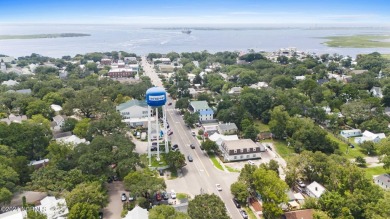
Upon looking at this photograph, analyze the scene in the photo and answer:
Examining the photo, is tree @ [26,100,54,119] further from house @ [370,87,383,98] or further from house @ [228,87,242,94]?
house @ [370,87,383,98]

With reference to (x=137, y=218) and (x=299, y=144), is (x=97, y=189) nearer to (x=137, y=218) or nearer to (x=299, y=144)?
(x=137, y=218)

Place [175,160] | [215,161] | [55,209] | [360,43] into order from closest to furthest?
[55,209]
[175,160]
[215,161]
[360,43]

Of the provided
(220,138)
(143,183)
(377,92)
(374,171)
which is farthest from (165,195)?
(377,92)

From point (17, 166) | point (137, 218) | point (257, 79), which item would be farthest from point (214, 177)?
point (257, 79)

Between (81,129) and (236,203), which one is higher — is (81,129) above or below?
above

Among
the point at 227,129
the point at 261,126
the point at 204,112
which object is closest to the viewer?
the point at 227,129

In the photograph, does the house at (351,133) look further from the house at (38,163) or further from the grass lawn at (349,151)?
the house at (38,163)

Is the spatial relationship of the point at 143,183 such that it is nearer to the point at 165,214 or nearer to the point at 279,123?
the point at 165,214
